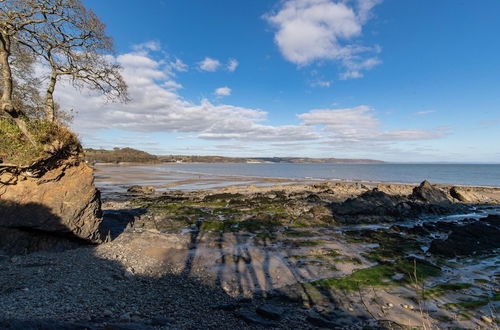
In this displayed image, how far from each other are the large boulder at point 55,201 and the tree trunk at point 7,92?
159 cm

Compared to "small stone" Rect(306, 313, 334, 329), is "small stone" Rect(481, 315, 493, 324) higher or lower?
lower

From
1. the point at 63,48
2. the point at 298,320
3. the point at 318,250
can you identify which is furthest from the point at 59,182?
the point at 318,250

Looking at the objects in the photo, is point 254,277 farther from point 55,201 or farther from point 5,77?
point 5,77

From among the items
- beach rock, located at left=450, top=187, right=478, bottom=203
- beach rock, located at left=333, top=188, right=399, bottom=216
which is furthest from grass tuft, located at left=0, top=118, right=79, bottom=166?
beach rock, located at left=450, top=187, right=478, bottom=203

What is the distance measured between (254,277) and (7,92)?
12.1 meters

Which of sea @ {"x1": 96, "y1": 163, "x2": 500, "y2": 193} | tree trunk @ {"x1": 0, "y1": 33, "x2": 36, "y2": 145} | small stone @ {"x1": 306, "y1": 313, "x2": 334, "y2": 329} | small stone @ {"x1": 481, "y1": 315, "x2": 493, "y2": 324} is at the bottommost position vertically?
sea @ {"x1": 96, "y1": 163, "x2": 500, "y2": 193}

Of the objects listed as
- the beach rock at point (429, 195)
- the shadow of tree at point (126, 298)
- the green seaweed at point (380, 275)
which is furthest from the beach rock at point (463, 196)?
the shadow of tree at point (126, 298)

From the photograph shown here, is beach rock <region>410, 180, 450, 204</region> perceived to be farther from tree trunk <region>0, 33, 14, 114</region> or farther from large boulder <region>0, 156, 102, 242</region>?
tree trunk <region>0, 33, 14, 114</region>

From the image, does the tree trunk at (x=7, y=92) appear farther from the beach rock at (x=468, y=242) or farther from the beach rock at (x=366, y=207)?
the beach rock at (x=366, y=207)

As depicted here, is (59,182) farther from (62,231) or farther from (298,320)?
(298,320)

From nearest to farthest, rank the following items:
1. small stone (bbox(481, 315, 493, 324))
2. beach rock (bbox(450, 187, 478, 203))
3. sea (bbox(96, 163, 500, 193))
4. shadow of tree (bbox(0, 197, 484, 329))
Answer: shadow of tree (bbox(0, 197, 484, 329)) < small stone (bbox(481, 315, 493, 324)) < beach rock (bbox(450, 187, 478, 203)) < sea (bbox(96, 163, 500, 193))

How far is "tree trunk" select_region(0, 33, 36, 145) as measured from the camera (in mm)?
10297

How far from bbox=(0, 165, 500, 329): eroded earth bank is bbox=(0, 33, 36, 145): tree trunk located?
408cm

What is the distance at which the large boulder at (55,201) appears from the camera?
1055 cm
